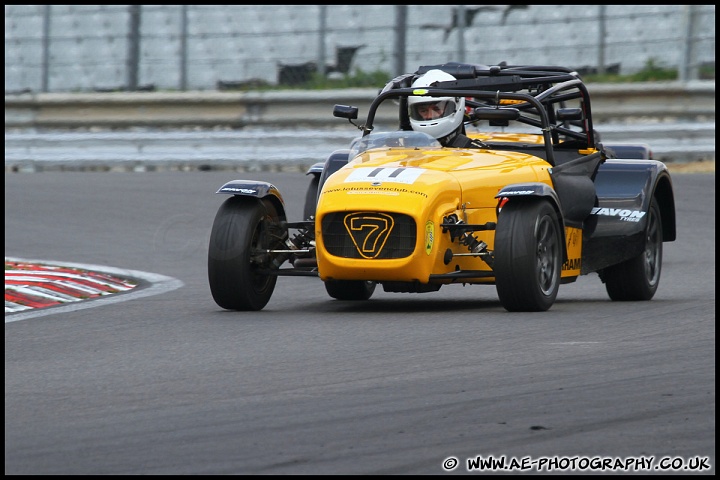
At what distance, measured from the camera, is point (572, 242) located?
944 centimetres

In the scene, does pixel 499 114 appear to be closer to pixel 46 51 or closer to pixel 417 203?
pixel 417 203

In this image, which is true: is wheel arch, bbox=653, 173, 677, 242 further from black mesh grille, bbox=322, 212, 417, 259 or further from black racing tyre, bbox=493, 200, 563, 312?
black mesh grille, bbox=322, 212, 417, 259

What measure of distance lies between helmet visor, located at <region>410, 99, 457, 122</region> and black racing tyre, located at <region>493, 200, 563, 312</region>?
130cm

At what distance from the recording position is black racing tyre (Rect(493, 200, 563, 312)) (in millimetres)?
8297

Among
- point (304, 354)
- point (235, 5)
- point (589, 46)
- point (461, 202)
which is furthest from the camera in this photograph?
point (235, 5)

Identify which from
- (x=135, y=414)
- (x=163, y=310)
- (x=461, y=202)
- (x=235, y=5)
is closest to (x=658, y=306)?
(x=461, y=202)

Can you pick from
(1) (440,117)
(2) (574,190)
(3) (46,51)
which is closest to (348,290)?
(1) (440,117)

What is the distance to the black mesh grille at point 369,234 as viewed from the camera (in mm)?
8359

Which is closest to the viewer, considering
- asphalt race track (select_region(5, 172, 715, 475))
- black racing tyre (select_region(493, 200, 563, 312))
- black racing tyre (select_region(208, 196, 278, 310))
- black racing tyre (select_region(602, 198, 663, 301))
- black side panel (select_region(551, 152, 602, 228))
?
asphalt race track (select_region(5, 172, 715, 475))

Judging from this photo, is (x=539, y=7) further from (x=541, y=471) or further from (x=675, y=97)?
(x=541, y=471)

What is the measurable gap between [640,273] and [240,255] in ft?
9.56

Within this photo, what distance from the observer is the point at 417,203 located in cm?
830

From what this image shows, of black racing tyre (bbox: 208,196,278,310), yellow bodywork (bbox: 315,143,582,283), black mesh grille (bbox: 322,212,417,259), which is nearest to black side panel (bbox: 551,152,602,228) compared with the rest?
yellow bodywork (bbox: 315,143,582,283)

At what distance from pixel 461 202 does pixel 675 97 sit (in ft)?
31.1
